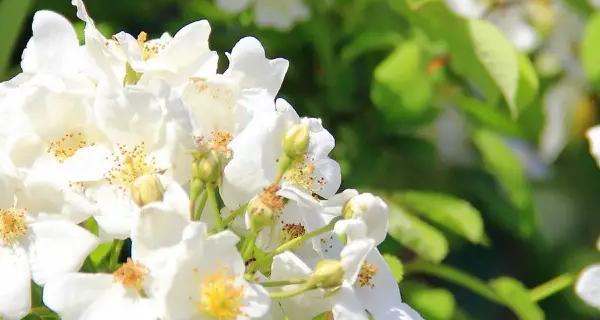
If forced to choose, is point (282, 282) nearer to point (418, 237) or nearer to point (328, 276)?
point (328, 276)

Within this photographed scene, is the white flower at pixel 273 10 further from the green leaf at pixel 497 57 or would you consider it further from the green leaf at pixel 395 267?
the green leaf at pixel 395 267

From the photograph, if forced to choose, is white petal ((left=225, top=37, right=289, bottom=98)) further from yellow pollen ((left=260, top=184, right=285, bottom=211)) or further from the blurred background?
the blurred background

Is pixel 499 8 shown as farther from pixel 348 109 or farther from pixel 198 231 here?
pixel 198 231

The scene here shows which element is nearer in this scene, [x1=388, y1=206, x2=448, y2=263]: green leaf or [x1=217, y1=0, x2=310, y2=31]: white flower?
[x1=388, y1=206, x2=448, y2=263]: green leaf

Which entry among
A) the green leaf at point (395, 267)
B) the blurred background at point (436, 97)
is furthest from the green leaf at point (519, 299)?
the green leaf at point (395, 267)

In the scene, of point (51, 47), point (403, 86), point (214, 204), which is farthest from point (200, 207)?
point (403, 86)

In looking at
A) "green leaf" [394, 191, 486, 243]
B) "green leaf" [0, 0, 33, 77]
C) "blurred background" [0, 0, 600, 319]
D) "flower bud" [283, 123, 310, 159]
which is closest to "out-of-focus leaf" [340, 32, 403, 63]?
"blurred background" [0, 0, 600, 319]

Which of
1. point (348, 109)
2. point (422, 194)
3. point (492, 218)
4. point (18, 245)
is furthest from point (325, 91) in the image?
point (18, 245)
